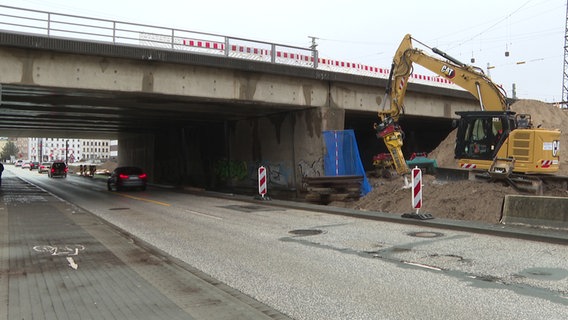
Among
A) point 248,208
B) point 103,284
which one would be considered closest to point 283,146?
point 248,208

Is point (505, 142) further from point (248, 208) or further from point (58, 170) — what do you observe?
point (58, 170)

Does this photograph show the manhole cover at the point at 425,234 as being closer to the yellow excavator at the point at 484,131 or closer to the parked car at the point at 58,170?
the yellow excavator at the point at 484,131

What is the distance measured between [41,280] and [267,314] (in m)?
3.61

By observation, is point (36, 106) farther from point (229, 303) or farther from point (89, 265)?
point (229, 303)

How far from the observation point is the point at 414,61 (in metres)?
20.9

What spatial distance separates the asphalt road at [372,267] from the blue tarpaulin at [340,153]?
321 inches

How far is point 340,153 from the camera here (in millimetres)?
22266

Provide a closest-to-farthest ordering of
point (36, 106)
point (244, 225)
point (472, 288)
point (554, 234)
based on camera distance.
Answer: point (472, 288), point (554, 234), point (244, 225), point (36, 106)

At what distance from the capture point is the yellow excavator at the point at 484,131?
52.7 feet

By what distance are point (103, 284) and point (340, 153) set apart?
16.7m

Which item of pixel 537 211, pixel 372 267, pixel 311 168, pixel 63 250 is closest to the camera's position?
pixel 372 267

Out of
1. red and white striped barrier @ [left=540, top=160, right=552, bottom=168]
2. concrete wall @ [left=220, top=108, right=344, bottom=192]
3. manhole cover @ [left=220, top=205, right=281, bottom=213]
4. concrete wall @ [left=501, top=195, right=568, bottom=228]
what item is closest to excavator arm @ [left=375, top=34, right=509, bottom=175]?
concrete wall @ [left=220, top=108, right=344, bottom=192]

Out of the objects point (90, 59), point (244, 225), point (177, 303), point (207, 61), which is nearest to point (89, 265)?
point (177, 303)

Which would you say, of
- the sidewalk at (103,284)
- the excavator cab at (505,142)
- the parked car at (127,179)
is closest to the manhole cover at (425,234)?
the sidewalk at (103,284)
